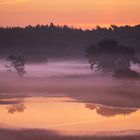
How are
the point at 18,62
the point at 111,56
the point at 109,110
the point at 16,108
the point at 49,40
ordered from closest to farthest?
the point at 109,110
the point at 16,108
the point at 111,56
the point at 18,62
the point at 49,40

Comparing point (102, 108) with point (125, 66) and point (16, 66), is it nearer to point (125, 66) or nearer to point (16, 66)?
point (125, 66)

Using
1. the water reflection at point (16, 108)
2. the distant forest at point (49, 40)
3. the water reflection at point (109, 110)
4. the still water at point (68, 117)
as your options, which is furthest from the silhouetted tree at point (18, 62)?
the distant forest at point (49, 40)

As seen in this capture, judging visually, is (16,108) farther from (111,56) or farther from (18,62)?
(18,62)

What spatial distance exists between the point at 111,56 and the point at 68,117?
2297 cm

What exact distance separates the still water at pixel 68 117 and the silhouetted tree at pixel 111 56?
1617cm

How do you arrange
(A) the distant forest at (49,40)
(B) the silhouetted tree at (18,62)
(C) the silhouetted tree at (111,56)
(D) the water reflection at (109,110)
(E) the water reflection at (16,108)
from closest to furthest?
(D) the water reflection at (109,110) → (E) the water reflection at (16,108) → (C) the silhouetted tree at (111,56) → (B) the silhouetted tree at (18,62) → (A) the distant forest at (49,40)

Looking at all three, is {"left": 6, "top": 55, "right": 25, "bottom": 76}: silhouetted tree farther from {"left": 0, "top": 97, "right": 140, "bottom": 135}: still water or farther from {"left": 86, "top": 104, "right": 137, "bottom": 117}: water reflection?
{"left": 86, "top": 104, "right": 137, "bottom": 117}: water reflection

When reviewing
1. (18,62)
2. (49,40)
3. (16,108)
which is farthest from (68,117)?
(49,40)

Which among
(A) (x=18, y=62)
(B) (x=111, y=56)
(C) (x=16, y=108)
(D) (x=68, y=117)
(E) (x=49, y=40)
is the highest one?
(E) (x=49, y=40)

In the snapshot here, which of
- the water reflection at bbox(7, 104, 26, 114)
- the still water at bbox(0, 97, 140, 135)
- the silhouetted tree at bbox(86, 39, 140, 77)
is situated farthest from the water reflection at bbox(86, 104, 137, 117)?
the silhouetted tree at bbox(86, 39, 140, 77)

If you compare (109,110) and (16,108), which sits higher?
(16,108)

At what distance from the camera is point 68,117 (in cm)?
2362

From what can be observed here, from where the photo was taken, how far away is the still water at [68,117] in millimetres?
20438

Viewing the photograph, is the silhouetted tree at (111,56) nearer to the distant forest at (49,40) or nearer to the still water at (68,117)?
the still water at (68,117)
